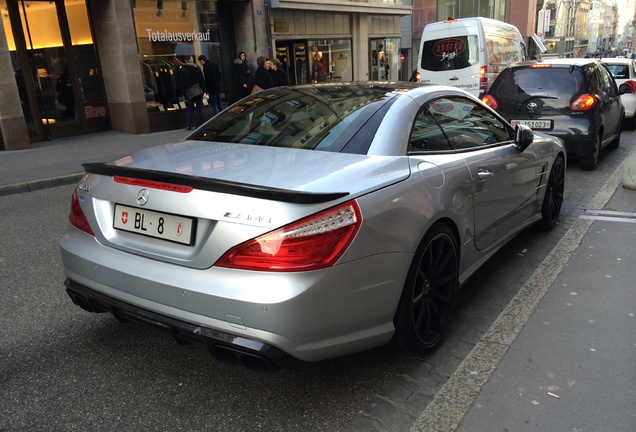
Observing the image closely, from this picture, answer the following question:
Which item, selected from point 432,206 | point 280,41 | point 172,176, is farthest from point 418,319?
point 280,41

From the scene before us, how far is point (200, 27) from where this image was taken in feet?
48.9

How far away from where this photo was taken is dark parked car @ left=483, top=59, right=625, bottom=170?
760 centimetres

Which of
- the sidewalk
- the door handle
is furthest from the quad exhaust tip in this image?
the sidewalk

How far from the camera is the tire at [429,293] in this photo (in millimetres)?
2702

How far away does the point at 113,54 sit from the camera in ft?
41.4

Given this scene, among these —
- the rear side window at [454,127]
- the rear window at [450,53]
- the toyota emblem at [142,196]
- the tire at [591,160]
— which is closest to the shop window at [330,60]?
the rear window at [450,53]

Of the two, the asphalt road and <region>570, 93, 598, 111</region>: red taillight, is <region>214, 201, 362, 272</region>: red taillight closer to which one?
the asphalt road

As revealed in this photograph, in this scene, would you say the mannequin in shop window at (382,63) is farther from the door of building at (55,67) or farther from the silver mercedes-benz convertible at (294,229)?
the silver mercedes-benz convertible at (294,229)

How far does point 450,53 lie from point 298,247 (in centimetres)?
1292

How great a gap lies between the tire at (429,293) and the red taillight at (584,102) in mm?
5613

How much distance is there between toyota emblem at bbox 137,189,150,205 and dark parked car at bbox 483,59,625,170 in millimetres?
6749

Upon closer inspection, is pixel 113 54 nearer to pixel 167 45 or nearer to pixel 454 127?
pixel 167 45

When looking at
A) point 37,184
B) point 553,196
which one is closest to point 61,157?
point 37,184

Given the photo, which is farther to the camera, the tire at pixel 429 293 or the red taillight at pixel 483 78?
the red taillight at pixel 483 78
